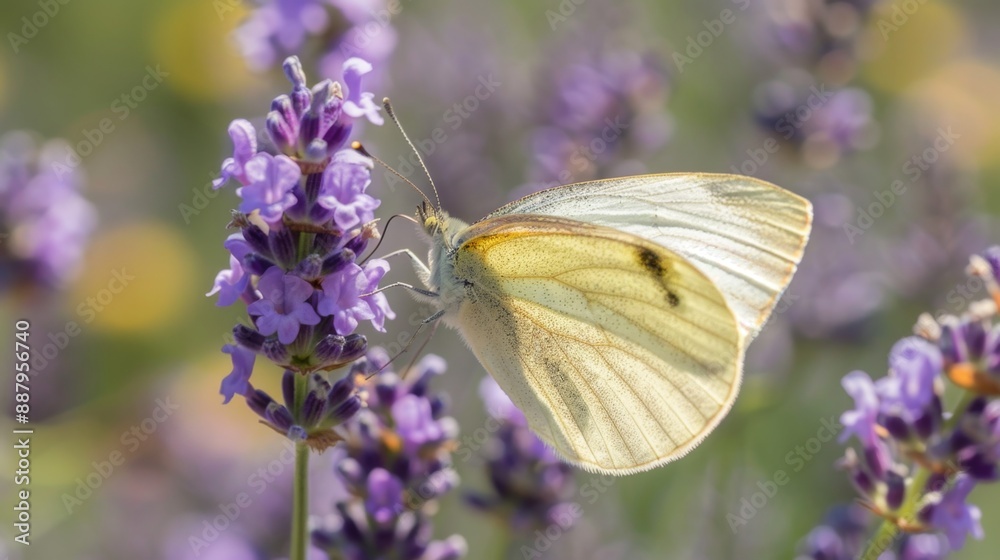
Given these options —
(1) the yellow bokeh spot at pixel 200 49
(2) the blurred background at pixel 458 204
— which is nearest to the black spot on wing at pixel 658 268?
(2) the blurred background at pixel 458 204

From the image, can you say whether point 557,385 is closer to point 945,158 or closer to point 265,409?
point 265,409

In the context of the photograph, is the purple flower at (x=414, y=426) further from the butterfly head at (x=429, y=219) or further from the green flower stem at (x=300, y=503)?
the butterfly head at (x=429, y=219)

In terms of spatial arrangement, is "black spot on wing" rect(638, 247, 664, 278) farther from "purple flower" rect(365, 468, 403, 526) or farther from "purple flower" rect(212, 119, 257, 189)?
"purple flower" rect(212, 119, 257, 189)

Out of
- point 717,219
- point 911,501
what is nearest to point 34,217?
point 717,219

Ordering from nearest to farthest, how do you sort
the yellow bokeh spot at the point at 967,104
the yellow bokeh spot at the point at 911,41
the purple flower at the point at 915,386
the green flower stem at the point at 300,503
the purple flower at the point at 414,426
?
1. the green flower stem at the point at 300,503
2. the purple flower at the point at 915,386
3. the purple flower at the point at 414,426
4. the yellow bokeh spot at the point at 967,104
5. the yellow bokeh spot at the point at 911,41

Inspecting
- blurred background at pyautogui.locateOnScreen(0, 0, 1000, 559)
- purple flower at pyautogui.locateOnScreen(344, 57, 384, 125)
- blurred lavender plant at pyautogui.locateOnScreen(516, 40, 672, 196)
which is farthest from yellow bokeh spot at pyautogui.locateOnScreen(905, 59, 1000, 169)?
purple flower at pyautogui.locateOnScreen(344, 57, 384, 125)

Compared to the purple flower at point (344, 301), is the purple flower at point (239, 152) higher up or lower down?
higher up

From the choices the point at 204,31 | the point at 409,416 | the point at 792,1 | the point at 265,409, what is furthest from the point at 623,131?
the point at 204,31

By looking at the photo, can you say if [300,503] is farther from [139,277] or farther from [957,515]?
[139,277]
